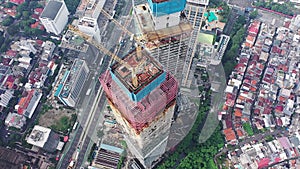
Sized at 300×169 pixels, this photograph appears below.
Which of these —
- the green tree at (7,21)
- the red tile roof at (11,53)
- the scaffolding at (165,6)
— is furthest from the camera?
the green tree at (7,21)

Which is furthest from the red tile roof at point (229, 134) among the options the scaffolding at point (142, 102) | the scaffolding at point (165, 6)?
the scaffolding at point (165, 6)

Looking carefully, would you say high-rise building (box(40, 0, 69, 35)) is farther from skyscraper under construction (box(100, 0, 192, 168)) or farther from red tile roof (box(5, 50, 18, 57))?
skyscraper under construction (box(100, 0, 192, 168))

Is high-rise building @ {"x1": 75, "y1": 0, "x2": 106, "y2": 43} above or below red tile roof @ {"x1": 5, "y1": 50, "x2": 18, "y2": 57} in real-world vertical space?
above

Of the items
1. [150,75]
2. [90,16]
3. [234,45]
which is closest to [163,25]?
[150,75]

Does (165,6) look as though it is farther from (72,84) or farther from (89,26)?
(89,26)

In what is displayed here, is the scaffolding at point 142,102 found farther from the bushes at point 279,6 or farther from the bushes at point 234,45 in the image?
the bushes at point 279,6

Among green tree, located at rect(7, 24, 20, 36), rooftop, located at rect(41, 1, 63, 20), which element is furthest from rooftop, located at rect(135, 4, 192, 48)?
green tree, located at rect(7, 24, 20, 36)
